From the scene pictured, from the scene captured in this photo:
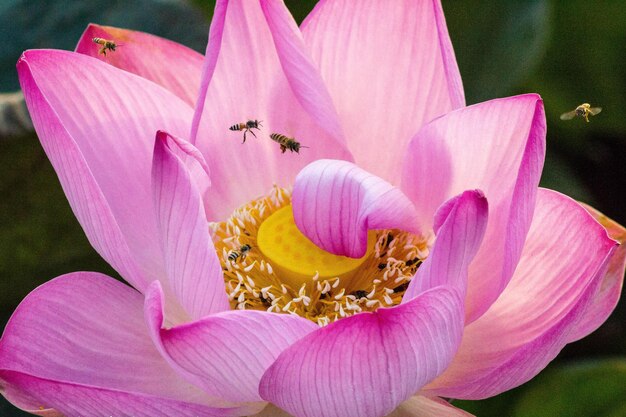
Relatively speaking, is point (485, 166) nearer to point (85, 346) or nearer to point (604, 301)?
point (604, 301)

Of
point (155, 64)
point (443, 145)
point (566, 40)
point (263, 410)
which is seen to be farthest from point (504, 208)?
point (566, 40)

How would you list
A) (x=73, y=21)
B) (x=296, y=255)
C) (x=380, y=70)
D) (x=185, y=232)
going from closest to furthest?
1. (x=185, y=232)
2. (x=296, y=255)
3. (x=380, y=70)
4. (x=73, y=21)

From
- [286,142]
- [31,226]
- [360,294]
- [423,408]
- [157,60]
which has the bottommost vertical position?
[423,408]

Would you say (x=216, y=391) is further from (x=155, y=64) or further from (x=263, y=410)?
(x=155, y=64)

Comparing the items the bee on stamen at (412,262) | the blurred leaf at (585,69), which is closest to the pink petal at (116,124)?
the bee on stamen at (412,262)

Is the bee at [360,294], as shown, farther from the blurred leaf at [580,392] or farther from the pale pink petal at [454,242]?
the blurred leaf at [580,392]

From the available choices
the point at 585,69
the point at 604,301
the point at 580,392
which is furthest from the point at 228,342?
the point at 585,69
